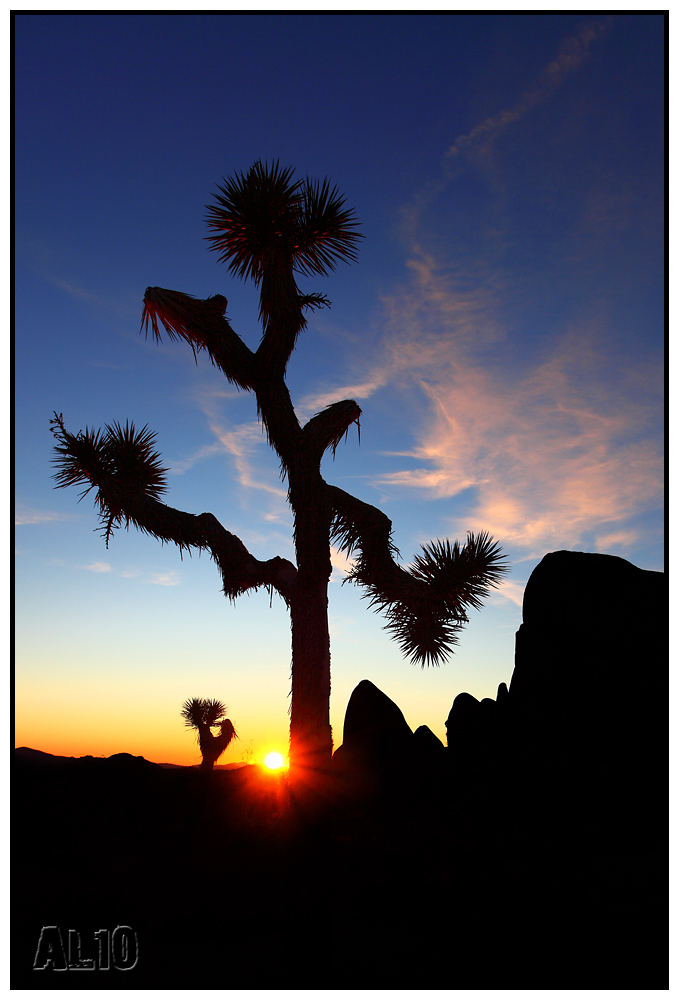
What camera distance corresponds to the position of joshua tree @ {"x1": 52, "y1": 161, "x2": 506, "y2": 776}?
18.8 ft

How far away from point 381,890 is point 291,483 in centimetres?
584

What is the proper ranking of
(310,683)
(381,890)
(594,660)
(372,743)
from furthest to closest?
(372,743), (594,660), (381,890), (310,683)

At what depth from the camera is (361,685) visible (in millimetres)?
12016

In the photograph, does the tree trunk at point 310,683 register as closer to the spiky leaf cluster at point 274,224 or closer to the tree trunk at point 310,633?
the tree trunk at point 310,633

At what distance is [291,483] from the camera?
616cm

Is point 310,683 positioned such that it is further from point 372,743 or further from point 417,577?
point 372,743

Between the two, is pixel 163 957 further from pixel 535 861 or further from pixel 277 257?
pixel 277 257

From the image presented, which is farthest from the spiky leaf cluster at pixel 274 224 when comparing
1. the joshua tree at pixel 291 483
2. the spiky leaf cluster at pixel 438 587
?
the spiky leaf cluster at pixel 438 587

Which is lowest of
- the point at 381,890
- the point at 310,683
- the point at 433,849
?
the point at 381,890

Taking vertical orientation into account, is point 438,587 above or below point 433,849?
above

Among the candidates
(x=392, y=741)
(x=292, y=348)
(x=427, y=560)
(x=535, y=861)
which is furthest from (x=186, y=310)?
(x=392, y=741)

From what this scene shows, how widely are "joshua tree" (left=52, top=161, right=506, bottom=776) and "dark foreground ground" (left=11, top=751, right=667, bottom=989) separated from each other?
2.22 meters

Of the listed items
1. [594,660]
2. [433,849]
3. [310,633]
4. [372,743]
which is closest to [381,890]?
[433,849]

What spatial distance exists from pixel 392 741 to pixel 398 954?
16.7 ft
